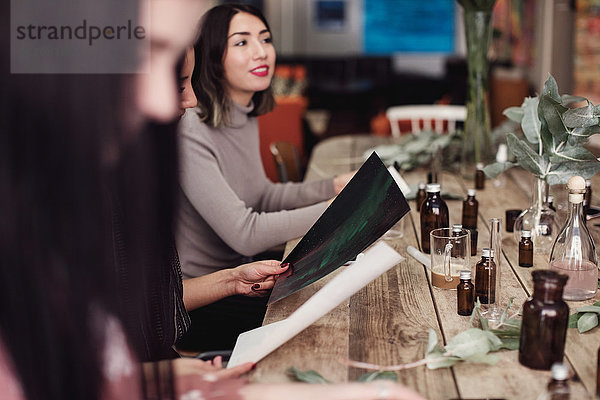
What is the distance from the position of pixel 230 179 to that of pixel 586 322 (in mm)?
1230

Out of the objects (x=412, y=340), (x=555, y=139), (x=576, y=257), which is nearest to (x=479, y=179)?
(x=555, y=139)

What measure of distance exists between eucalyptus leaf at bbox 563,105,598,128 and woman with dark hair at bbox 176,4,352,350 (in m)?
0.69

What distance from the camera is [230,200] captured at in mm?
1916

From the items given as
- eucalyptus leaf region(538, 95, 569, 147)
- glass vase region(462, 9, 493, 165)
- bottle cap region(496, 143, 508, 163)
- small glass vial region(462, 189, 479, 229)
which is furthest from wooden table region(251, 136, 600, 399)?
glass vase region(462, 9, 493, 165)

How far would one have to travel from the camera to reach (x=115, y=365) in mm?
844

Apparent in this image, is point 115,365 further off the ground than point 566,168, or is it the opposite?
point 566,168

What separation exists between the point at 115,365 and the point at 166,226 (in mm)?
176

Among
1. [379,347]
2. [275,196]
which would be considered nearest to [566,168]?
[379,347]

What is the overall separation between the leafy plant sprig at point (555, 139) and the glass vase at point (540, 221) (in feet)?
0.21

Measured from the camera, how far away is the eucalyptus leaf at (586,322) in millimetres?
1186

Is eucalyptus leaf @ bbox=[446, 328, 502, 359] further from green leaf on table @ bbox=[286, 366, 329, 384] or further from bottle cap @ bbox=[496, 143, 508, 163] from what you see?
bottle cap @ bbox=[496, 143, 508, 163]

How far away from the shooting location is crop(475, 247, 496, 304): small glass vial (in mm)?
1333

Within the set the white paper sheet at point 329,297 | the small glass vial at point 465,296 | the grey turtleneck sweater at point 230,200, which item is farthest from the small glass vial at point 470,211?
the white paper sheet at point 329,297

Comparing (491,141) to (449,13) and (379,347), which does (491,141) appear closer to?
(379,347)
